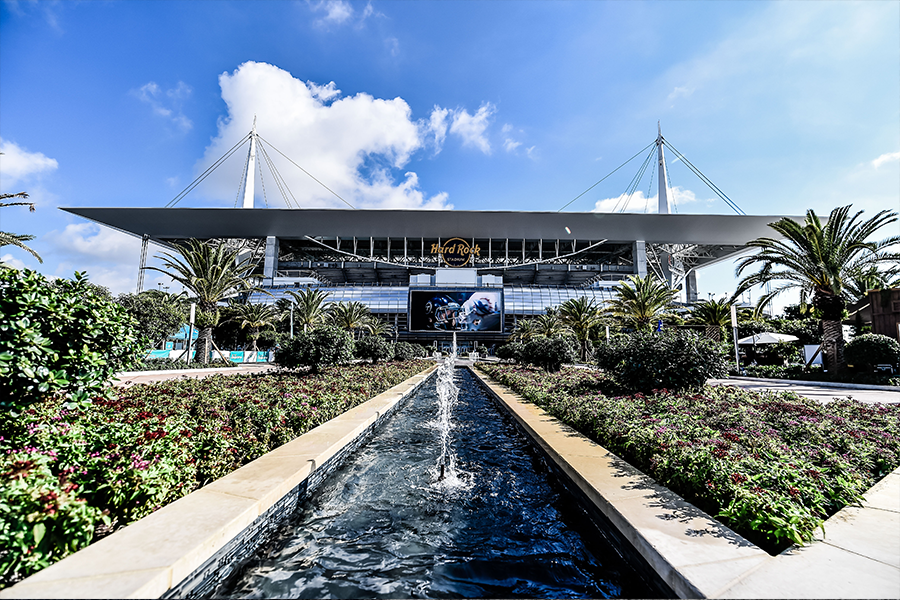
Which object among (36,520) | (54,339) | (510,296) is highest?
(510,296)

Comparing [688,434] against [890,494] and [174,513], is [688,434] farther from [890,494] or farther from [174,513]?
[174,513]

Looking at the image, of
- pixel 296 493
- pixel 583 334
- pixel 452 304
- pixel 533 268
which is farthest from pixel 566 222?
pixel 296 493

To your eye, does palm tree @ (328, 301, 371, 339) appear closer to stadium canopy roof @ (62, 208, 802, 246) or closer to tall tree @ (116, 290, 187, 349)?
tall tree @ (116, 290, 187, 349)

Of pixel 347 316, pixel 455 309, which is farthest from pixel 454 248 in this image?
pixel 347 316

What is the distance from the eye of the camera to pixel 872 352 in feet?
59.3

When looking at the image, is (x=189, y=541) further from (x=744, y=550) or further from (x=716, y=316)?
(x=716, y=316)

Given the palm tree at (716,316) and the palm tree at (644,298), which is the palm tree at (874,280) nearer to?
the palm tree at (716,316)

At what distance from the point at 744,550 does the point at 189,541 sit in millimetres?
4146

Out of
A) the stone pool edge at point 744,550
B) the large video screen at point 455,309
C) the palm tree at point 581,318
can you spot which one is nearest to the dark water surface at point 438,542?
the stone pool edge at point 744,550

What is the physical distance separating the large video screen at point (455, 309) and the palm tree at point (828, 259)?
174ft

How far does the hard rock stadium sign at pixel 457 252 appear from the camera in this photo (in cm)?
7562

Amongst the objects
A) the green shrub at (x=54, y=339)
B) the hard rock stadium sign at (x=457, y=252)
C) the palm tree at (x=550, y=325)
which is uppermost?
the hard rock stadium sign at (x=457, y=252)

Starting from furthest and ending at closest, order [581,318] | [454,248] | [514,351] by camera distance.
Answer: [454,248]
[581,318]
[514,351]

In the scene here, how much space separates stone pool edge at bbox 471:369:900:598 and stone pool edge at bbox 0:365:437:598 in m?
3.37
